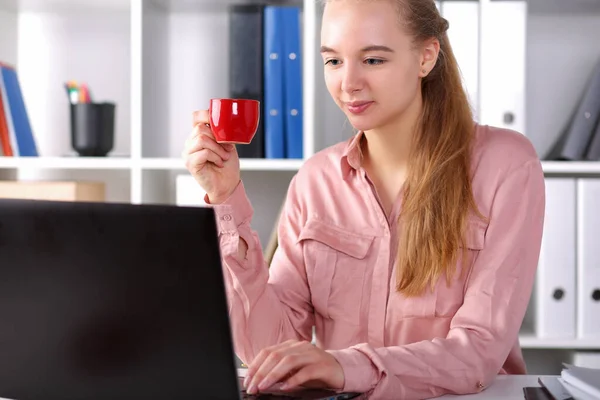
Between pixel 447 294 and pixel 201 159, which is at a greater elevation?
pixel 201 159

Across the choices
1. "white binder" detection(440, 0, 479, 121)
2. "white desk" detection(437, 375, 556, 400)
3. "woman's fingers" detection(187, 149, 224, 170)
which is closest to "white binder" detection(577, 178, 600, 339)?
"white binder" detection(440, 0, 479, 121)

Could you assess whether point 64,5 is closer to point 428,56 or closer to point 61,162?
point 61,162

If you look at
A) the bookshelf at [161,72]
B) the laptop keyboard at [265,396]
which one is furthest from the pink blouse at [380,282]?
the bookshelf at [161,72]

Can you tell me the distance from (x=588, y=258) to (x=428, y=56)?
92 centimetres

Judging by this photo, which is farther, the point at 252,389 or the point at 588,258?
the point at 588,258

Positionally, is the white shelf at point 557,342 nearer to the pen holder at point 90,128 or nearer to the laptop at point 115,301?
the pen holder at point 90,128

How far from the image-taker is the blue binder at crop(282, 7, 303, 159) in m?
2.16

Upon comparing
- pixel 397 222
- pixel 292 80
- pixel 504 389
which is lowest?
pixel 504 389

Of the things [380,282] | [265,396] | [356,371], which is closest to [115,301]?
[265,396]

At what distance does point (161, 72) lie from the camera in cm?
247

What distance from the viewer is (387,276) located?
143 centimetres

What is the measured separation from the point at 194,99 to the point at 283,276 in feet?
3.91

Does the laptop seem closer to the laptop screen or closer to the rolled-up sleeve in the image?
the laptop screen

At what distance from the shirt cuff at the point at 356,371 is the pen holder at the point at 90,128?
1445 mm
